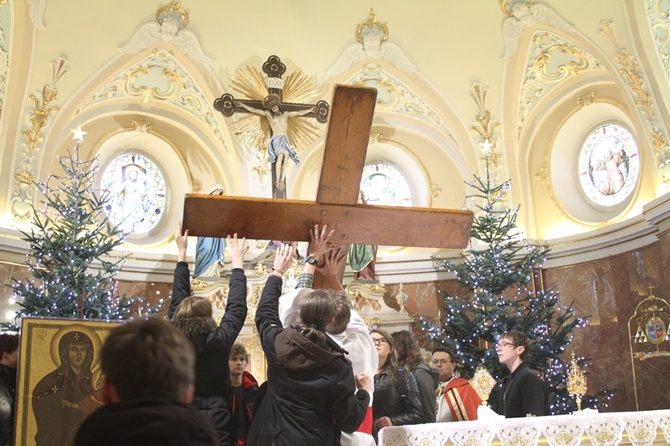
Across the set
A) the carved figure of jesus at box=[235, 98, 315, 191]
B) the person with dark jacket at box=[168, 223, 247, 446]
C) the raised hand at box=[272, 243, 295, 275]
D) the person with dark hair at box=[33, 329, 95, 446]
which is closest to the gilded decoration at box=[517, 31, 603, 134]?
the carved figure of jesus at box=[235, 98, 315, 191]

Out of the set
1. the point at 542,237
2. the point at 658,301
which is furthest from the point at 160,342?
the point at 542,237

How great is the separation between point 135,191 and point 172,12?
3.33m

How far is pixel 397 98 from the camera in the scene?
1409 centimetres

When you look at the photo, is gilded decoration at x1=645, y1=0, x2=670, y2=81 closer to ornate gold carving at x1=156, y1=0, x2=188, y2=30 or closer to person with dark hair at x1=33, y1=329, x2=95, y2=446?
ornate gold carving at x1=156, y1=0, x2=188, y2=30

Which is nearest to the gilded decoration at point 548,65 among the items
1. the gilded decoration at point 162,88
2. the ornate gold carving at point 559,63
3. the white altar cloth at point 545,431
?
the ornate gold carving at point 559,63

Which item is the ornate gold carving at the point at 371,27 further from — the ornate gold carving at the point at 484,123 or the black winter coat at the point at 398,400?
the black winter coat at the point at 398,400

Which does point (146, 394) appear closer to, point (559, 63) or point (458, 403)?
point (458, 403)

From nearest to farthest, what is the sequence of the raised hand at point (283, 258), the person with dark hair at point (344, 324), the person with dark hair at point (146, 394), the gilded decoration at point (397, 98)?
the person with dark hair at point (146, 394) → the person with dark hair at point (344, 324) → the raised hand at point (283, 258) → the gilded decoration at point (397, 98)

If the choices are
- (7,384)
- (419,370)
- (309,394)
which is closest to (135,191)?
(7,384)

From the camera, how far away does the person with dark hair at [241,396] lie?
4.34 m

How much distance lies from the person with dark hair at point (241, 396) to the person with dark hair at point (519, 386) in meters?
1.91

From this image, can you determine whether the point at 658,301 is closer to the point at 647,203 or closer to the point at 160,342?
the point at 647,203

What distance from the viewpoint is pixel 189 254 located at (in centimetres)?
1386

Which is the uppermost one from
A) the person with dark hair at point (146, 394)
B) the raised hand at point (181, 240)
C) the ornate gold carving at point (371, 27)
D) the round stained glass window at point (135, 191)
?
the ornate gold carving at point (371, 27)
